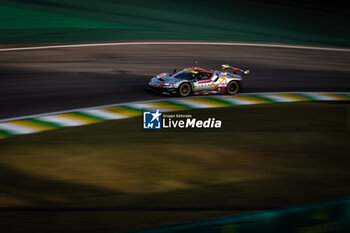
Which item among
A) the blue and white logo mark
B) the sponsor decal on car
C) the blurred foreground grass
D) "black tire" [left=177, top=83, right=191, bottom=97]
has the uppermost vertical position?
the sponsor decal on car

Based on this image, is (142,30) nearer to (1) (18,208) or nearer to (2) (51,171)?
(2) (51,171)

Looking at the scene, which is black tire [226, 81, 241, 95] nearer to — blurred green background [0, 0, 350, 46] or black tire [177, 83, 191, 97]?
black tire [177, 83, 191, 97]

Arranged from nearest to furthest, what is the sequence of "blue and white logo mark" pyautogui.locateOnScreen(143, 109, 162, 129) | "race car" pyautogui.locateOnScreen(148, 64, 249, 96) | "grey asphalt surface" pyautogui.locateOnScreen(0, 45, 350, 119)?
"blue and white logo mark" pyautogui.locateOnScreen(143, 109, 162, 129)
"race car" pyautogui.locateOnScreen(148, 64, 249, 96)
"grey asphalt surface" pyautogui.locateOnScreen(0, 45, 350, 119)

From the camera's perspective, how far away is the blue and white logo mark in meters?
11.4

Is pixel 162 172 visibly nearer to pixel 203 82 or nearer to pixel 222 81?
pixel 203 82

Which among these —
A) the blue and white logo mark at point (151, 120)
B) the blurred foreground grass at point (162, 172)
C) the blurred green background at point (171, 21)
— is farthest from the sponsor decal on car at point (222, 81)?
the blurred green background at point (171, 21)

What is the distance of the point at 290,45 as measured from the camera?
2250 centimetres

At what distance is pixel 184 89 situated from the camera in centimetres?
1373

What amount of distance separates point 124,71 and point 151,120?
557cm

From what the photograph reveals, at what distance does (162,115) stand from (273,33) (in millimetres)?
14381

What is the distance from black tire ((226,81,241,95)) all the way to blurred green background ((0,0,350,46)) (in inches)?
360

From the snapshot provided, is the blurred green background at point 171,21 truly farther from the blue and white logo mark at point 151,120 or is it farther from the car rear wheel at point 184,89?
the blue and white logo mark at point 151,120

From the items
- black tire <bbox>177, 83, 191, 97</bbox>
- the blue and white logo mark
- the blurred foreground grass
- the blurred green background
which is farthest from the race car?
the blurred green background

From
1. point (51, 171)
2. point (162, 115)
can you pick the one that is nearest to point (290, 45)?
point (162, 115)
